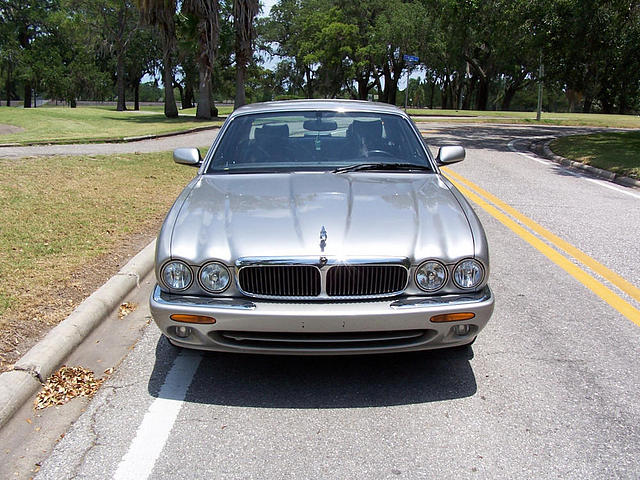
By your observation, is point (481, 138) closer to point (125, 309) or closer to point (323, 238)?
point (125, 309)

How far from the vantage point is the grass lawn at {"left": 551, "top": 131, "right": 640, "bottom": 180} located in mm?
12789

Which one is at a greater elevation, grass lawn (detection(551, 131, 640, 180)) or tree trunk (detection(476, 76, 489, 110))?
tree trunk (detection(476, 76, 489, 110))

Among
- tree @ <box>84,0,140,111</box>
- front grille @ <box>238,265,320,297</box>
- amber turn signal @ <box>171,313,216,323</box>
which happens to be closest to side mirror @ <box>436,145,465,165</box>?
front grille @ <box>238,265,320,297</box>

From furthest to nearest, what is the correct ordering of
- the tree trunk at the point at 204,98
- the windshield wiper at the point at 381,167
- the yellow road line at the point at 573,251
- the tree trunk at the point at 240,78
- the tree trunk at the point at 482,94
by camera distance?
1. the tree trunk at the point at 482,94
2. the tree trunk at the point at 240,78
3. the tree trunk at the point at 204,98
4. the yellow road line at the point at 573,251
5. the windshield wiper at the point at 381,167

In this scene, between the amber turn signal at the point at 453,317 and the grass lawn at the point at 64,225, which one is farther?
the grass lawn at the point at 64,225

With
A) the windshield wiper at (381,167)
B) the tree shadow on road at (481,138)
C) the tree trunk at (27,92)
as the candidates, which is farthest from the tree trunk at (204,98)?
the windshield wiper at (381,167)

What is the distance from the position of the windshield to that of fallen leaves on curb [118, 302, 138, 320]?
4.05 ft

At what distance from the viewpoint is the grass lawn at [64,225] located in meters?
4.46

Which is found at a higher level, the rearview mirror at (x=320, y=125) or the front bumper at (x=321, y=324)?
the rearview mirror at (x=320, y=125)

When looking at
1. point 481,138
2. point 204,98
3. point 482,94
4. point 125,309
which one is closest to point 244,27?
point 204,98

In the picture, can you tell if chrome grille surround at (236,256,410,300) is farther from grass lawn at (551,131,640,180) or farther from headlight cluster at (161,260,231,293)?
grass lawn at (551,131,640,180)

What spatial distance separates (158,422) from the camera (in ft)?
10.2

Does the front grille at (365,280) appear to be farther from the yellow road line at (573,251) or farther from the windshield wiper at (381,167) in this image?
the yellow road line at (573,251)

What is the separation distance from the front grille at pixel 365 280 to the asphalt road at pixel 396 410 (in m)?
0.62
